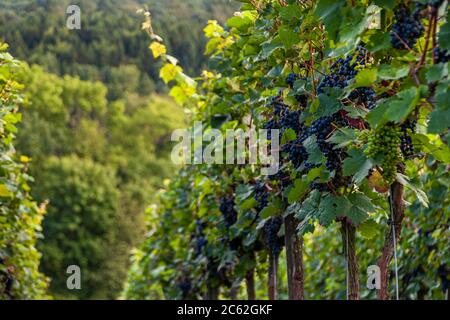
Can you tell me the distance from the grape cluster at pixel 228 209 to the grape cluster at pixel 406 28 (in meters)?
3.19

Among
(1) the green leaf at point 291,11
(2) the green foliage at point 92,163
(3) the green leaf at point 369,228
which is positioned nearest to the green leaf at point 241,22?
(1) the green leaf at point 291,11

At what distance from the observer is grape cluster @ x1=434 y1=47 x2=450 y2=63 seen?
6.69 ft

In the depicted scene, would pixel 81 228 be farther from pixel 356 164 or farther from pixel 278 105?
pixel 356 164

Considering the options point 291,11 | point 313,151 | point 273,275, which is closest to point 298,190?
point 313,151

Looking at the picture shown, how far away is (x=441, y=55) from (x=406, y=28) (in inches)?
7.7

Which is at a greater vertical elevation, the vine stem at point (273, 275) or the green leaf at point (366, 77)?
the green leaf at point (366, 77)

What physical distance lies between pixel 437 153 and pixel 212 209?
329 centimetres

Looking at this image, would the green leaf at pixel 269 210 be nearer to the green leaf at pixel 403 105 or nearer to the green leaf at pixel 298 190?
the green leaf at pixel 298 190

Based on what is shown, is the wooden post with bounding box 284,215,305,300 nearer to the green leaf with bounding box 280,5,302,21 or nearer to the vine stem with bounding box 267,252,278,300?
the vine stem with bounding box 267,252,278,300

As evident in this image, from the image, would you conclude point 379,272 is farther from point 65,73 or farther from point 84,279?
point 65,73

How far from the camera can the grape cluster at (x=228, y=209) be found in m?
5.35

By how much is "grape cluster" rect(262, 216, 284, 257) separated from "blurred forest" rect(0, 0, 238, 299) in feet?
58.5

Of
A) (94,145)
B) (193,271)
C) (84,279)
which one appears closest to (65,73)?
(94,145)

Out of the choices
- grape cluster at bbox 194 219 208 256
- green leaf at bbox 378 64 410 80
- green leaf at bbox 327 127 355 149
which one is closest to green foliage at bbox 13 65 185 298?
grape cluster at bbox 194 219 208 256
